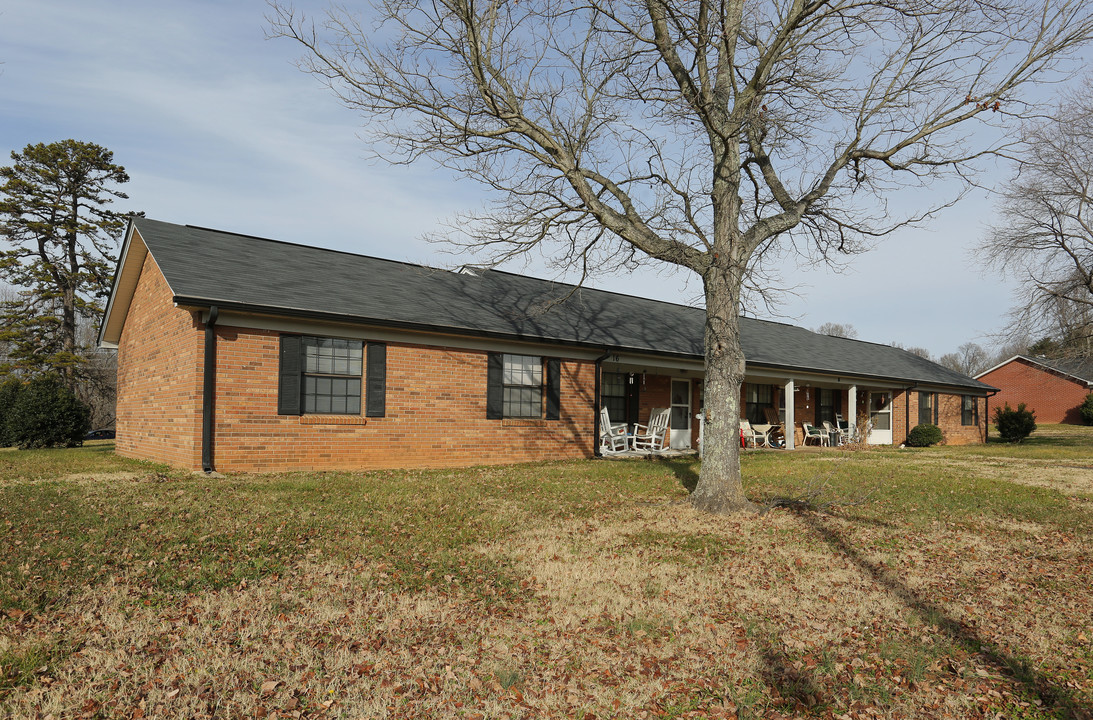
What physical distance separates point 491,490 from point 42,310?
2912 cm

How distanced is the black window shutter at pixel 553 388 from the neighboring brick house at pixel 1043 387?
127ft

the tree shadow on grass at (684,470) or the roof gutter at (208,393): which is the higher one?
the roof gutter at (208,393)

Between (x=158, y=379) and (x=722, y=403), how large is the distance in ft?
35.2

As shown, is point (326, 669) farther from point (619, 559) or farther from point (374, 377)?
point (374, 377)

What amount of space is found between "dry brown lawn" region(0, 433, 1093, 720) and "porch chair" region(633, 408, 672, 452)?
7.80 metres

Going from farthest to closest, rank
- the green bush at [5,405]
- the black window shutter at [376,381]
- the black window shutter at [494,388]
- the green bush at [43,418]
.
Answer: the green bush at [5,405] < the green bush at [43,418] < the black window shutter at [494,388] < the black window shutter at [376,381]

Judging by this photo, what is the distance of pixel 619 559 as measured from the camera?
668 centimetres

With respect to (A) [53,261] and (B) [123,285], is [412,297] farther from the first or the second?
(A) [53,261]

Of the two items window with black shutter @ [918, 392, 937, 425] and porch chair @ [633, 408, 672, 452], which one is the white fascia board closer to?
porch chair @ [633, 408, 672, 452]

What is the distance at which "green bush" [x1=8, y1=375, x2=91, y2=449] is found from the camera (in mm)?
17625

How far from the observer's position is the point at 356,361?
12359mm

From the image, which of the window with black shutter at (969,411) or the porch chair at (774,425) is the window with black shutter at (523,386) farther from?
the window with black shutter at (969,411)

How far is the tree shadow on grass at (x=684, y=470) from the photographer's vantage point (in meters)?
11.5

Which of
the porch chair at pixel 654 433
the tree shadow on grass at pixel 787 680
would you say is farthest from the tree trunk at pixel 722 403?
the porch chair at pixel 654 433
